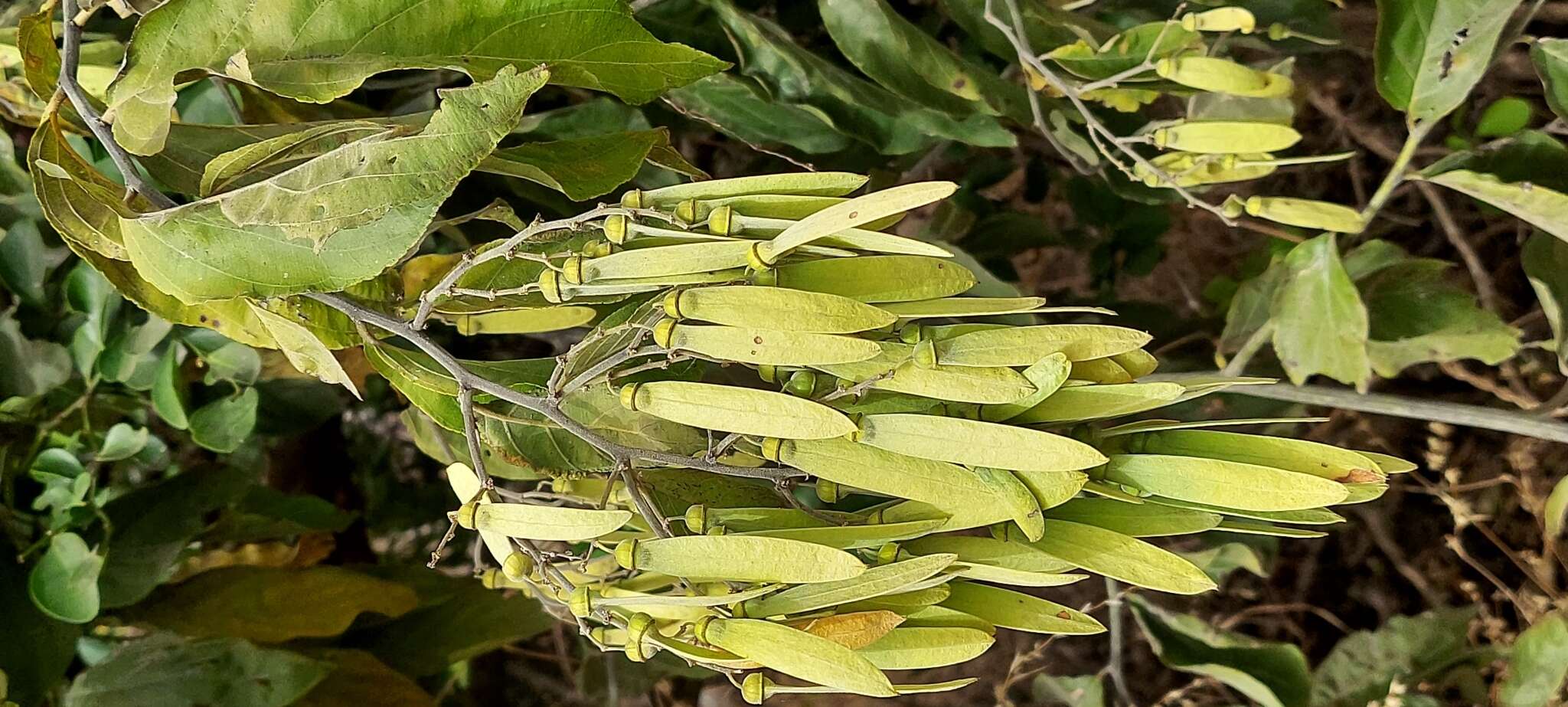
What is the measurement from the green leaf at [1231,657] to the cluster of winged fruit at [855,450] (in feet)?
1.39

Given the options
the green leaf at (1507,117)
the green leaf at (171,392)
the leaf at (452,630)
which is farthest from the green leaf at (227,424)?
the green leaf at (1507,117)

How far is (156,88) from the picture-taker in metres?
0.37

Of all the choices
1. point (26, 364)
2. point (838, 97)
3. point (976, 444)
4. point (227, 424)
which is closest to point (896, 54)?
point (838, 97)

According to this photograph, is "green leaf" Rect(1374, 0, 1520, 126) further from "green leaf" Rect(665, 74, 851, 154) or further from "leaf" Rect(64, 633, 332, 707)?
"leaf" Rect(64, 633, 332, 707)

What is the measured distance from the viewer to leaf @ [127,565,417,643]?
0.72 m

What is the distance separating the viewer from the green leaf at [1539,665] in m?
0.75

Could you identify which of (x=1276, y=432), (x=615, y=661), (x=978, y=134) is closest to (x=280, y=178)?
(x=978, y=134)

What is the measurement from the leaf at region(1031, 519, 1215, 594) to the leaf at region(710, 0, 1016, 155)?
0.31 metres

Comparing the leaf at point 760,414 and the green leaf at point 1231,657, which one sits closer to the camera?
the leaf at point 760,414

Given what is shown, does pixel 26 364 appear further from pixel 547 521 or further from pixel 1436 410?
pixel 1436 410

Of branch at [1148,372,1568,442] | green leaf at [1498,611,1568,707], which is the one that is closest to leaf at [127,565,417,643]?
branch at [1148,372,1568,442]

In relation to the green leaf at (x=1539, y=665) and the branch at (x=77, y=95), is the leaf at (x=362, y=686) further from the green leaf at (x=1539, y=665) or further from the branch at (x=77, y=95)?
the green leaf at (x=1539, y=665)

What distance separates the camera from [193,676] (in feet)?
2.22

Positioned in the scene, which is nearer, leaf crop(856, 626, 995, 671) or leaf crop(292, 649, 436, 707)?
leaf crop(856, 626, 995, 671)
